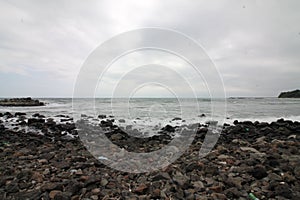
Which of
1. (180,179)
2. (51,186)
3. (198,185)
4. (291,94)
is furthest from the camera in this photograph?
(291,94)

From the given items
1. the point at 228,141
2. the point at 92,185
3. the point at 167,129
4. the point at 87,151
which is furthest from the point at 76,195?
the point at 167,129

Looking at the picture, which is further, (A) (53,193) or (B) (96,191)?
(B) (96,191)

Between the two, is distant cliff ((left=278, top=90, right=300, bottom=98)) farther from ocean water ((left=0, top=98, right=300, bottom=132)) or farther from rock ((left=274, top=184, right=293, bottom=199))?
rock ((left=274, top=184, right=293, bottom=199))

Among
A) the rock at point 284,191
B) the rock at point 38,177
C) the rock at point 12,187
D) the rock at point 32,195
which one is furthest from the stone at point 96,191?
the rock at point 284,191

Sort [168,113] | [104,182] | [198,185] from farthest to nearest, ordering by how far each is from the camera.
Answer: [168,113] → [104,182] → [198,185]

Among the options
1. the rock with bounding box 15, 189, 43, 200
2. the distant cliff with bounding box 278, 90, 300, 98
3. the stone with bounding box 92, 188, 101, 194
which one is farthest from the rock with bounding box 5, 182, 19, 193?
the distant cliff with bounding box 278, 90, 300, 98

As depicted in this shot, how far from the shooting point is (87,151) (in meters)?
6.66

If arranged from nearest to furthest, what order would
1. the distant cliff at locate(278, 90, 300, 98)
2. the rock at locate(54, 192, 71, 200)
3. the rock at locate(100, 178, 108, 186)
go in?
the rock at locate(54, 192, 71, 200), the rock at locate(100, 178, 108, 186), the distant cliff at locate(278, 90, 300, 98)

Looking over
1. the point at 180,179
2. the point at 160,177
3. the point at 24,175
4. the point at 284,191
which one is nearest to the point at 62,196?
the point at 24,175

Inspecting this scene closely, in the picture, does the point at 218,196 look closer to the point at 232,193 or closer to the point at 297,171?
the point at 232,193

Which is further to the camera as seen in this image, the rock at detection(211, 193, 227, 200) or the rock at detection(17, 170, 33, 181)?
the rock at detection(17, 170, 33, 181)

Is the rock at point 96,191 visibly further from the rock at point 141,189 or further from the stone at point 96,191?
the rock at point 141,189

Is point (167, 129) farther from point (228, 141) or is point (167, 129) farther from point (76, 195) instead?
point (76, 195)

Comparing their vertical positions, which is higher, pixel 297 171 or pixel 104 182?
pixel 297 171
